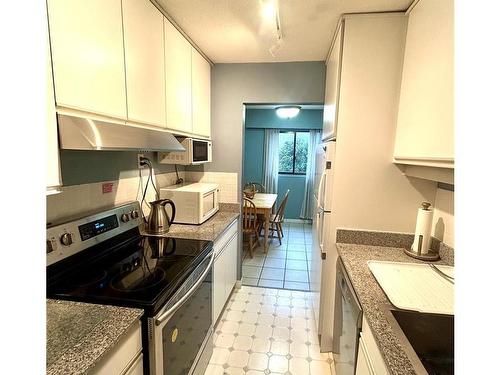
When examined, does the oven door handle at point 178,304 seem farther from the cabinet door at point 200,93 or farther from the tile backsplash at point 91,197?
the cabinet door at point 200,93

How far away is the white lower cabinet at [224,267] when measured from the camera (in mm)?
2182

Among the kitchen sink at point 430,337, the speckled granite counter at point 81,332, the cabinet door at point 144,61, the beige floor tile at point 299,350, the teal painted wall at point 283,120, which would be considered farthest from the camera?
the teal painted wall at point 283,120

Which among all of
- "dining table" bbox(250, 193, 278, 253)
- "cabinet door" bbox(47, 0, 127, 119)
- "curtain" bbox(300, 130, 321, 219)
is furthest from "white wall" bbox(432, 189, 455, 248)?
"curtain" bbox(300, 130, 321, 219)

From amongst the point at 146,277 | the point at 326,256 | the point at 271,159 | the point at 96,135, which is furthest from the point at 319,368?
the point at 271,159

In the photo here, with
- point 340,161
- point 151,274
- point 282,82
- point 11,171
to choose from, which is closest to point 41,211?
point 11,171

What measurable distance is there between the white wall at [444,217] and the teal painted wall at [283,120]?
12.5 feet

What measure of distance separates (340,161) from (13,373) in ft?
6.04

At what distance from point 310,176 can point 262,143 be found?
120 cm

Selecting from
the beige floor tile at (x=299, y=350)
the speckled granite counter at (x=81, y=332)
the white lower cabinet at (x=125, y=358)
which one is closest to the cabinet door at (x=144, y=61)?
the speckled granite counter at (x=81, y=332)

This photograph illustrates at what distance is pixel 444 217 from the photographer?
1.69m

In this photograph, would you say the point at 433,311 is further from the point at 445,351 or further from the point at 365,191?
the point at 365,191

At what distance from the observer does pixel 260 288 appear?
311cm

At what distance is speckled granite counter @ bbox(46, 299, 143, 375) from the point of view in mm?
793

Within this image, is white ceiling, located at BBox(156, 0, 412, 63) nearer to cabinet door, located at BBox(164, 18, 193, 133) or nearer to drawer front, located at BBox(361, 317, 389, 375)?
cabinet door, located at BBox(164, 18, 193, 133)
